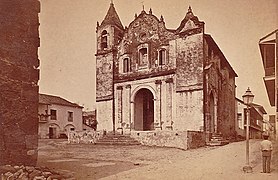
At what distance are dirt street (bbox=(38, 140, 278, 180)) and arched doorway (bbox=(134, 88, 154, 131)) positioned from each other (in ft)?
7.80

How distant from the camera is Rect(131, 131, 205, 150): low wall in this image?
4.32m

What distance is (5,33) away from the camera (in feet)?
10.6

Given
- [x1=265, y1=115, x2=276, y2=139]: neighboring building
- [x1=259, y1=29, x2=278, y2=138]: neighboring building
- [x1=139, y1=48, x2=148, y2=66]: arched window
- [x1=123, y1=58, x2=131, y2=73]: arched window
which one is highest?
[x1=139, y1=48, x2=148, y2=66]: arched window

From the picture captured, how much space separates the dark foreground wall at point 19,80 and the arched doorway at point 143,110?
3.22 metres

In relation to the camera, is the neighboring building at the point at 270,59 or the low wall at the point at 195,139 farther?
the low wall at the point at 195,139

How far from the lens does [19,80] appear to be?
3.31 m

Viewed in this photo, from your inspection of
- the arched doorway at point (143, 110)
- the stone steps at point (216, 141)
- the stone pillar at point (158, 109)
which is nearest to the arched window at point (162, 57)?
the stone pillar at point (158, 109)

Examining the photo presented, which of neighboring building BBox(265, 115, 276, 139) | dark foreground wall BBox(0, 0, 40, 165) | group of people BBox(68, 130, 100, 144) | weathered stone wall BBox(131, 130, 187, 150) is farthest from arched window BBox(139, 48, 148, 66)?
neighboring building BBox(265, 115, 276, 139)

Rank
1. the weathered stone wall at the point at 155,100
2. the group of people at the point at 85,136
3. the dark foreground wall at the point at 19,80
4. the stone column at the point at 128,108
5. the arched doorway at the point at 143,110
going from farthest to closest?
1. the arched doorway at the point at 143,110
2. the stone column at the point at 128,108
3. the weathered stone wall at the point at 155,100
4. the group of people at the point at 85,136
5. the dark foreground wall at the point at 19,80

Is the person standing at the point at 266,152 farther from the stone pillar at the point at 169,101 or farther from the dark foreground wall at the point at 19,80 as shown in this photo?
the stone pillar at the point at 169,101

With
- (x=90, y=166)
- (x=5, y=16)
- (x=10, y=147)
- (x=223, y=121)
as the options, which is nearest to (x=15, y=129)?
(x=10, y=147)

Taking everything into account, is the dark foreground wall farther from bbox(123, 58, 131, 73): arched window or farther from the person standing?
bbox(123, 58, 131, 73): arched window

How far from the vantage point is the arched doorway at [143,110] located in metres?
6.44

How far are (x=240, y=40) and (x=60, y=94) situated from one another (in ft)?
5.74
